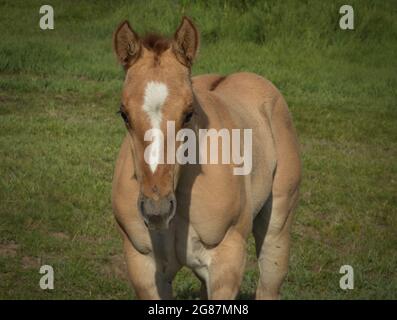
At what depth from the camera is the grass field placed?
24.2 ft

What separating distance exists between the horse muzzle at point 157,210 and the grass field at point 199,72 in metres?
2.41

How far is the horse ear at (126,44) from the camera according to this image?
15.9 ft

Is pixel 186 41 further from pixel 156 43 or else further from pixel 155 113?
pixel 155 113

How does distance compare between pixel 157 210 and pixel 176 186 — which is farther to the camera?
pixel 176 186

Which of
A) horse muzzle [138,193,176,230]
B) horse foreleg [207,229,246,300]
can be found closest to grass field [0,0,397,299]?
horse foreleg [207,229,246,300]

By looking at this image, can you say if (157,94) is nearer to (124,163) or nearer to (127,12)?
(124,163)

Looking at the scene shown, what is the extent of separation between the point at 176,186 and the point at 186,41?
0.81 metres

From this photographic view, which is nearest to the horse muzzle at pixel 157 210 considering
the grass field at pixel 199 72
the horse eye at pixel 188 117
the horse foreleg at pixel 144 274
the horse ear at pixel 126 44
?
the horse eye at pixel 188 117

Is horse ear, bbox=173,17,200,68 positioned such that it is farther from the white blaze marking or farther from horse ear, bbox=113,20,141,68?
the white blaze marking

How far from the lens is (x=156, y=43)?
4.92 metres

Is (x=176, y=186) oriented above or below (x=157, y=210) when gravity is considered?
above

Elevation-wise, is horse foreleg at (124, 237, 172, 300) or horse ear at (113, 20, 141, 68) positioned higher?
horse ear at (113, 20, 141, 68)

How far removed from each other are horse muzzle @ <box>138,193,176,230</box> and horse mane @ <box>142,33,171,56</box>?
0.87m

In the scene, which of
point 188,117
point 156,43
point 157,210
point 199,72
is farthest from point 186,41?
point 199,72
